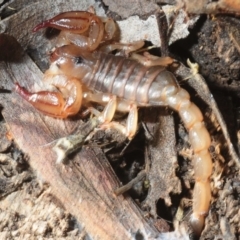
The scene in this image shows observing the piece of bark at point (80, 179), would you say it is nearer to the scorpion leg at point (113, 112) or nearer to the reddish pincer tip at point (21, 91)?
the reddish pincer tip at point (21, 91)

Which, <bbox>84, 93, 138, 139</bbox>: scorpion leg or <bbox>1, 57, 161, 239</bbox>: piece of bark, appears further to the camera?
<bbox>84, 93, 138, 139</bbox>: scorpion leg

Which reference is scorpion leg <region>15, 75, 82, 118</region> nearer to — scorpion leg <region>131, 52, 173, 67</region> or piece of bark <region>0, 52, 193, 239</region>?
piece of bark <region>0, 52, 193, 239</region>

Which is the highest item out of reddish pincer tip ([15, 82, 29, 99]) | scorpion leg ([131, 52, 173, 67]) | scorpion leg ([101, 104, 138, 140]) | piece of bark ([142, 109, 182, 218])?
scorpion leg ([131, 52, 173, 67])

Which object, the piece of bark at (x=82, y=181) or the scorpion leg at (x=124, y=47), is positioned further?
the scorpion leg at (x=124, y=47)

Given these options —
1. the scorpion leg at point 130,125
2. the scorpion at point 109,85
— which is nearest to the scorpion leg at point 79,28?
the scorpion at point 109,85

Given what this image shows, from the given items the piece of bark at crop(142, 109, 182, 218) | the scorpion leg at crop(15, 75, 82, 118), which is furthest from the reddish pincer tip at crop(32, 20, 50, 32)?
the piece of bark at crop(142, 109, 182, 218)

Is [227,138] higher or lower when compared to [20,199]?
higher

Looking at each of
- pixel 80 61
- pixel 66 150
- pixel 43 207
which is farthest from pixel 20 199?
pixel 80 61

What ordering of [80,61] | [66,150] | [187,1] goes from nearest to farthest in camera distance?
[66,150]
[187,1]
[80,61]

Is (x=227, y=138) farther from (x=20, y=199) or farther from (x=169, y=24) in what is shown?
(x=20, y=199)
